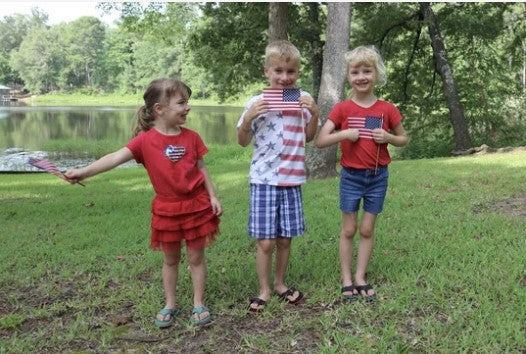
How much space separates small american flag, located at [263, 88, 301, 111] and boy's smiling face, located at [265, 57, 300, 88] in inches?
3.6

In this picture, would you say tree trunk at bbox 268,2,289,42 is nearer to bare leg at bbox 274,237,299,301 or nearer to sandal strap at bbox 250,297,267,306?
bare leg at bbox 274,237,299,301

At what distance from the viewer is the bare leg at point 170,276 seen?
3428 mm

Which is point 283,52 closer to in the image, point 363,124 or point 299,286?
point 363,124

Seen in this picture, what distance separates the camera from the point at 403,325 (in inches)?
126

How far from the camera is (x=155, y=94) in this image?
10.9ft

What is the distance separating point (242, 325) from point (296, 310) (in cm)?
39

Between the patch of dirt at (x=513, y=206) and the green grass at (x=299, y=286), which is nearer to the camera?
the green grass at (x=299, y=286)

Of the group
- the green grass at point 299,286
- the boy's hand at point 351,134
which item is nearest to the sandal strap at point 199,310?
the green grass at point 299,286

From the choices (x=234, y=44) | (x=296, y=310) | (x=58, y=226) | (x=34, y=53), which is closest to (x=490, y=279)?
(x=296, y=310)

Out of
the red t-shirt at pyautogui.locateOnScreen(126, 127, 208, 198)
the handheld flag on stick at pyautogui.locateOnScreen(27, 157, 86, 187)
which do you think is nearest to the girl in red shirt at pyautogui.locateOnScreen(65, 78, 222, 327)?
the red t-shirt at pyautogui.locateOnScreen(126, 127, 208, 198)

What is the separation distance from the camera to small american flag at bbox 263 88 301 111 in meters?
3.27

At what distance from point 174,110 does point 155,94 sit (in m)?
0.17

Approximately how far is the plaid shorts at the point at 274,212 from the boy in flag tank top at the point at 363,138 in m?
0.38

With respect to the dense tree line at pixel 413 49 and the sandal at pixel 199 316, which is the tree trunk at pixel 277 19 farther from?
the sandal at pixel 199 316
